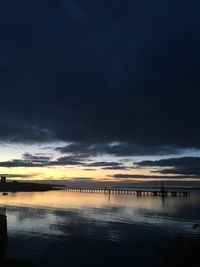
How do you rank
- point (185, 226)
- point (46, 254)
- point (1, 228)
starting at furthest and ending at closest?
point (185, 226) → point (1, 228) → point (46, 254)

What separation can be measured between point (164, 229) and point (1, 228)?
2631 centimetres

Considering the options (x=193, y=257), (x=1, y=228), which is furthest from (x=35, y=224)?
(x=193, y=257)

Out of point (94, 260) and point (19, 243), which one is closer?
point (94, 260)

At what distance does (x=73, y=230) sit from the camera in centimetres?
4903

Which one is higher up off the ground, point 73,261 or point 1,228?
point 1,228

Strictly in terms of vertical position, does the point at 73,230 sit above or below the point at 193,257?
below

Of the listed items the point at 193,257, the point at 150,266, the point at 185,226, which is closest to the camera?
the point at 193,257

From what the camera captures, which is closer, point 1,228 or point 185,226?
point 1,228

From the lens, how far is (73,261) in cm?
3203

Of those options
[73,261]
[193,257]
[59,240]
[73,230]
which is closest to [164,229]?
[73,230]

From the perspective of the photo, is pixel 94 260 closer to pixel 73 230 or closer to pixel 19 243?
pixel 19 243

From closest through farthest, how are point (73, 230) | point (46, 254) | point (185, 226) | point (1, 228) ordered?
point (46, 254), point (1, 228), point (73, 230), point (185, 226)

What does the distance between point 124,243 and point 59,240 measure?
879 centimetres

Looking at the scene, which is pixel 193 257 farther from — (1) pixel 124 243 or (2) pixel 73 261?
(1) pixel 124 243
